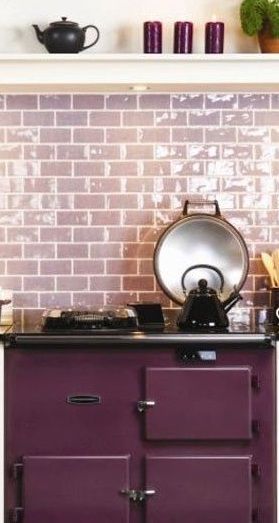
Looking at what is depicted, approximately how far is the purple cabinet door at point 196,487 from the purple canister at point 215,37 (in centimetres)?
165

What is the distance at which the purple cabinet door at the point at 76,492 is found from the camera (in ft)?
12.5

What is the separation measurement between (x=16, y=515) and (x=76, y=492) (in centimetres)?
24

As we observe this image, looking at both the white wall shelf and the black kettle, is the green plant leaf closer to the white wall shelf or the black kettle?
the white wall shelf

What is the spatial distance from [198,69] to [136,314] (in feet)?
3.36

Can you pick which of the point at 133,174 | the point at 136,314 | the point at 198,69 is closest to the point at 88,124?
the point at 133,174

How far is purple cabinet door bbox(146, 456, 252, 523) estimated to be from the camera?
12.5 feet

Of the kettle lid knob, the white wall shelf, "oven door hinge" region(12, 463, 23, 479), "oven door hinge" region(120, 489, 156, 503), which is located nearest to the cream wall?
the white wall shelf

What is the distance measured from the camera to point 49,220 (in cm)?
445

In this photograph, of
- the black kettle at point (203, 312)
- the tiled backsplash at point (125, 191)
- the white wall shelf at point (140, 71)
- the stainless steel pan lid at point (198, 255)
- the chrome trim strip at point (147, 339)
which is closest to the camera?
the chrome trim strip at point (147, 339)

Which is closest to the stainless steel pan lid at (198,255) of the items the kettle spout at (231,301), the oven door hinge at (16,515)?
the kettle spout at (231,301)

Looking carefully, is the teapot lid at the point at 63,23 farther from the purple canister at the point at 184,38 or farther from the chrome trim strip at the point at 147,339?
the chrome trim strip at the point at 147,339

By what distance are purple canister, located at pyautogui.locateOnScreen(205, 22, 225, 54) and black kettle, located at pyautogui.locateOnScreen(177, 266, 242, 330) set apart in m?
0.99

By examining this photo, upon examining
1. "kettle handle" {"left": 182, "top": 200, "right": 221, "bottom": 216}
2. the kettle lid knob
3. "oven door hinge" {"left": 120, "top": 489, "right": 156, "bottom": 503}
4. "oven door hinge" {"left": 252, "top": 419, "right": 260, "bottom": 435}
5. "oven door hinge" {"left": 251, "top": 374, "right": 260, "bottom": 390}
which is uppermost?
"kettle handle" {"left": 182, "top": 200, "right": 221, "bottom": 216}

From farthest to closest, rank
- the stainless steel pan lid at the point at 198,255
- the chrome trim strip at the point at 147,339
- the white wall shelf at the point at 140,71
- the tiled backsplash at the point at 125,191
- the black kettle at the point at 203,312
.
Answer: the tiled backsplash at the point at 125,191
the stainless steel pan lid at the point at 198,255
the white wall shelf at the point at 140,71
the black kettle at the point at 203,312
the chrome trim strip at the point at 147,339
